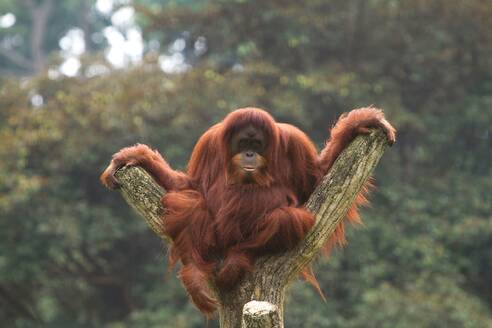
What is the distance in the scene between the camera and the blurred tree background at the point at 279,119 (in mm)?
10094

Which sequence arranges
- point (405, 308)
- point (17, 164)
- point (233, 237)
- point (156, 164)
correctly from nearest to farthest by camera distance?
point (233, 237) < point (156, 164) < point (405, 308) < point (17, 164)

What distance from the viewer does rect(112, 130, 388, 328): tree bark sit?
3.39 metres

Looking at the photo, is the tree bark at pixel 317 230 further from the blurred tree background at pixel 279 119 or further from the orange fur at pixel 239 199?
the blurred tree background at pixel 279 119

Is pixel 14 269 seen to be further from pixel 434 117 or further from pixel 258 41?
pixel 434 117

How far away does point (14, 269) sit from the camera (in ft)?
33.7

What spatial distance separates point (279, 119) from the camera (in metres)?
11.0

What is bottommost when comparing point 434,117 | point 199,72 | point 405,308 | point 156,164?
point 405,308

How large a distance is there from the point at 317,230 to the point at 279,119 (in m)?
7.57

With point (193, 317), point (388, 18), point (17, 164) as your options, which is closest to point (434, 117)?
point (388, 18)

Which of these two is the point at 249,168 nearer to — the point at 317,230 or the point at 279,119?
the point at 317,230

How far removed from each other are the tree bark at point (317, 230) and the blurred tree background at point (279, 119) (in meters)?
6.14

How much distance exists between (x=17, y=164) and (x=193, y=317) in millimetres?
2898

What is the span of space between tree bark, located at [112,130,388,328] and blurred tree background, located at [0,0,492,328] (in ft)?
20.2

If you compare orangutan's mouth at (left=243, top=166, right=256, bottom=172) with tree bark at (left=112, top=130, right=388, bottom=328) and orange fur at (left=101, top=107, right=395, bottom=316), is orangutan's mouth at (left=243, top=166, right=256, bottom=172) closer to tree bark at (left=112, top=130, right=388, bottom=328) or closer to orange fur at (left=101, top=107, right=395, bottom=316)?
orange fur at (left=101, top=107, right=395, bottom=316)
